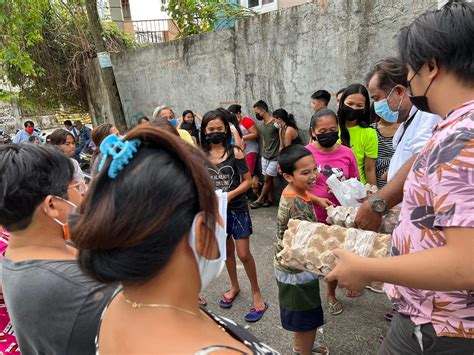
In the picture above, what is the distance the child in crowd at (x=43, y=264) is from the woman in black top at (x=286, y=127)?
363 centimetres

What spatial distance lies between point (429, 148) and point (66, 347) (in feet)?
4.54

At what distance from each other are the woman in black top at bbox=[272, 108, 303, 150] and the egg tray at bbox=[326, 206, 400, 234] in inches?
113

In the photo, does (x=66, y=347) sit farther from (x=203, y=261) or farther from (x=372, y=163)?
(x=372, y=163)

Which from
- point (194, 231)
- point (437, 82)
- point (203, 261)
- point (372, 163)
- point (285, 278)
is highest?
point (437, 82)

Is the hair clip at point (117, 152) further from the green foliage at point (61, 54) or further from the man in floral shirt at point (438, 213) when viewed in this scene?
the green foliage at point (61, 54)

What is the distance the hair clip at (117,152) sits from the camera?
773 millimetres

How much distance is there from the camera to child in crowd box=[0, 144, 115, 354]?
1.13m

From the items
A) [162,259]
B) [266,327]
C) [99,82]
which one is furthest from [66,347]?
[99,82]

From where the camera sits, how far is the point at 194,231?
2.71ft

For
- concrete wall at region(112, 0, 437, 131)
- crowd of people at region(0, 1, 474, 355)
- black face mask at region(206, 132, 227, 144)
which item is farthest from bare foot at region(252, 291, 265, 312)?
concrete wall at region(112, 0, 437, 131)

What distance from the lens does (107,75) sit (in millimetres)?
8055

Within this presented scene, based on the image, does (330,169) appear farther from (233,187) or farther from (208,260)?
(208,260)

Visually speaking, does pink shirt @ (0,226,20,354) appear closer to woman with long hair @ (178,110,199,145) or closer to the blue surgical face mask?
the blue surgical face mask

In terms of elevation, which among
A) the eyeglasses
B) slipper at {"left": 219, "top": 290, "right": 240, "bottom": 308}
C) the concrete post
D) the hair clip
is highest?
the concrete post
